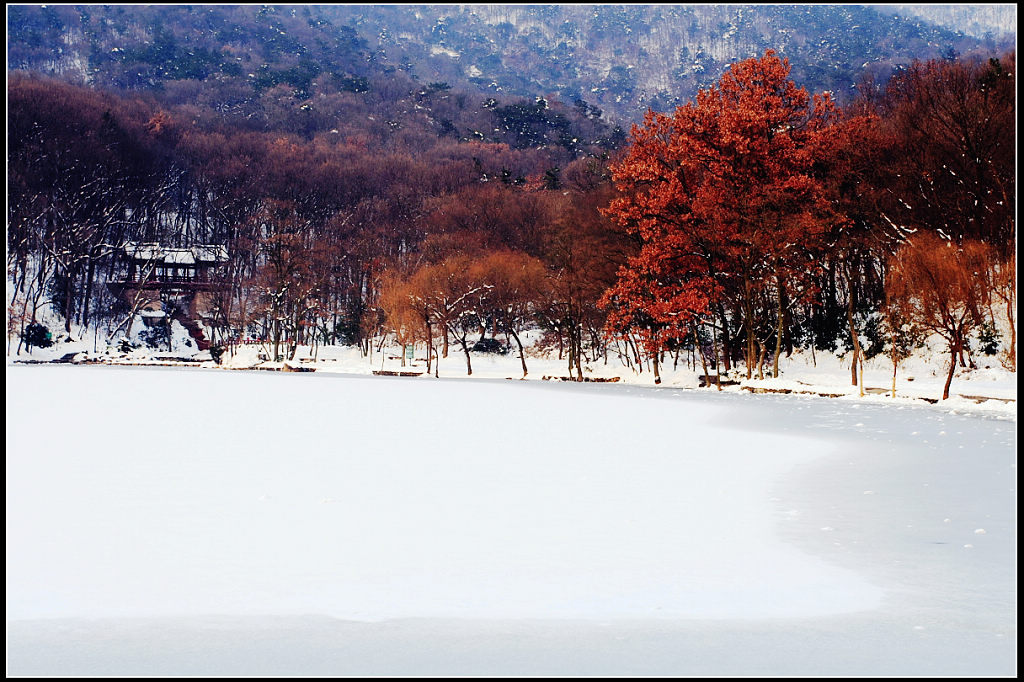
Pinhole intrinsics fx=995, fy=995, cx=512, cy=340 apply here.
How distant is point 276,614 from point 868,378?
115ft

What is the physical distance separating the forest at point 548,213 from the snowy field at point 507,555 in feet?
61.2

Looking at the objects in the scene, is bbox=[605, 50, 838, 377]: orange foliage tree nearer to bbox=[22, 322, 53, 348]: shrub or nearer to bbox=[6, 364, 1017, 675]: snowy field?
bbox=[6, 364, 1017, 675]: snowy field

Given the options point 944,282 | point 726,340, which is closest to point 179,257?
point 726,340

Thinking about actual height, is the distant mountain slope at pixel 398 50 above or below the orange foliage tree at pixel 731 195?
above

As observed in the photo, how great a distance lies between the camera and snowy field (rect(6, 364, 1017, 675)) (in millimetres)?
5859

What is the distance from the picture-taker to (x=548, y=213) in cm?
7075

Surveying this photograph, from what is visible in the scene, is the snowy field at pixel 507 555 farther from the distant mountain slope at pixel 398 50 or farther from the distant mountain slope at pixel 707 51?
the distant mountain slope at pixel 707 51

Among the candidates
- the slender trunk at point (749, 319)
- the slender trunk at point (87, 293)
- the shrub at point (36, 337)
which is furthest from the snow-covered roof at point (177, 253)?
the slender trunk at point (749, 319)

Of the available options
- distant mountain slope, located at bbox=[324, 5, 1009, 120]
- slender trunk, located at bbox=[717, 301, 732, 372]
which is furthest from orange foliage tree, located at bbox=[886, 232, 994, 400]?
distant mountain slope, located at bbox=[324, 5, 1009, 120]

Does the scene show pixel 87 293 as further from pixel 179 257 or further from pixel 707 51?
pixel 707 51

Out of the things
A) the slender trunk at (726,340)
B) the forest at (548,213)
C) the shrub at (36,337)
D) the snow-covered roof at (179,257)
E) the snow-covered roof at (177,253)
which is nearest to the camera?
the forest at (548,213)

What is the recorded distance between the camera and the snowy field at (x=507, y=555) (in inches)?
231

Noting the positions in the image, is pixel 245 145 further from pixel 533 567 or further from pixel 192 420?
pixel 533 567

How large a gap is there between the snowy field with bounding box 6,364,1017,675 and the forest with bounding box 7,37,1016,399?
734 inches
